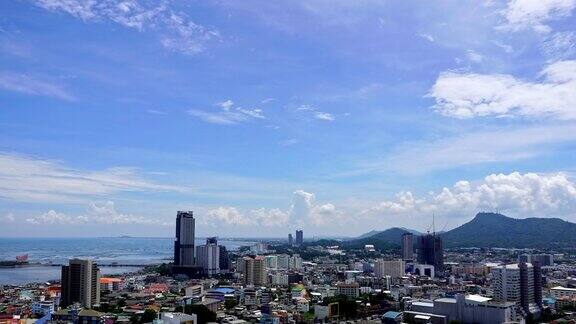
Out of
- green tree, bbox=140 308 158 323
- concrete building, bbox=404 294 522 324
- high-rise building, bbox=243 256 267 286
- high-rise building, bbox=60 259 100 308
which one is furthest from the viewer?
high-rise building, bbox=243 256 267 286

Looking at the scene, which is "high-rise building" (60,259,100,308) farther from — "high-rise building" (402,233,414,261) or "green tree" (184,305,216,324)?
"high-rise building" (402,233,414,261)

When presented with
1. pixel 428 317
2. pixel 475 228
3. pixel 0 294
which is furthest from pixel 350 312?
pixel 475 228

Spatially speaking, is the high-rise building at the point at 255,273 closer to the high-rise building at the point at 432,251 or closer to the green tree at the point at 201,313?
the green tree at the point at 201,313

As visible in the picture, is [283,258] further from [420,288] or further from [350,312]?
[350,312]

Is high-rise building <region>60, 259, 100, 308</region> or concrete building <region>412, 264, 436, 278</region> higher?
high-rise building <region>60, 259, 100, 308</region>

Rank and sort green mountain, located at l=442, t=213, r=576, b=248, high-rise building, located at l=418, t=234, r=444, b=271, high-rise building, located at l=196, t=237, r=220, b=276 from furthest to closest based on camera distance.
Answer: green mountain, located at l=442, t=213, r=576, b=248 → high-rise building, located at l=418, t=234, r=444, b=271 → high-rise building, located at l=196, t=237, r=220, b=276

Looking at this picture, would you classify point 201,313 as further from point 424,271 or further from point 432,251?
point 432,251

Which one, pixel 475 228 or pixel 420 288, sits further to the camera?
pixel 475 228

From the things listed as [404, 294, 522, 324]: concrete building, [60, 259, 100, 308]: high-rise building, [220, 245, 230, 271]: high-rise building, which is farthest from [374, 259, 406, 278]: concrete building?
[60, 259, 100, 308]: high-rise building
